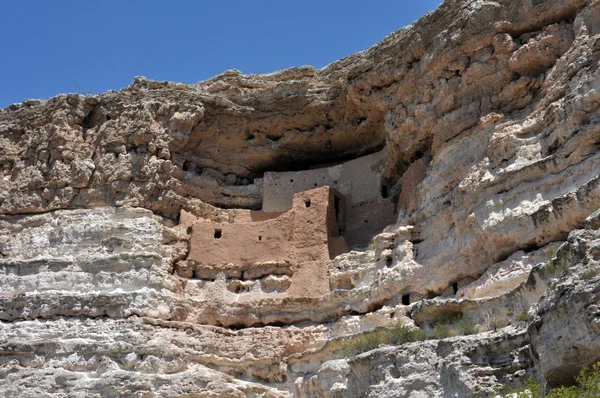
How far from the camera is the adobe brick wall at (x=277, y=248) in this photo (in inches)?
719

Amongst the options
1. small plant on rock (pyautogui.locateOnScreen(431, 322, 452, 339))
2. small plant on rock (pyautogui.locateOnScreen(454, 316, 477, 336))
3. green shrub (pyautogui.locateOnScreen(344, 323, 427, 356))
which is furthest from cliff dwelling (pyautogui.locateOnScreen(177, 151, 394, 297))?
small plant on rock (pyautogui.locateOnScreen(454, 316, 477, 336))

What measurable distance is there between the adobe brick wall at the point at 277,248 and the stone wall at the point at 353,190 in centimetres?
50

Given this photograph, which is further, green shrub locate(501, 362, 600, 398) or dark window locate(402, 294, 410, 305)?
dark window locate(402, 294, 410, 305)

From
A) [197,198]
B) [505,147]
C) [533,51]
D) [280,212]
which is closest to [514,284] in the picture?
[505,147]

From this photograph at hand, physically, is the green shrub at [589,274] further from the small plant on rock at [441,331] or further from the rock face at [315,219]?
the small plant on rock at [441,331]

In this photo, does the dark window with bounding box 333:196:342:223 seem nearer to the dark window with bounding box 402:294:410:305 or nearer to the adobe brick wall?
the adobe brick wall

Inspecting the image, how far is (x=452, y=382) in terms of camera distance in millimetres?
10406

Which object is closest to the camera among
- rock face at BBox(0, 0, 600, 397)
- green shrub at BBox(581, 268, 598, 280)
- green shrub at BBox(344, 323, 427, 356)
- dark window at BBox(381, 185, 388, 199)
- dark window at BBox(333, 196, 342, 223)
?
green shrub at BBox(581, 268, 598, 280)

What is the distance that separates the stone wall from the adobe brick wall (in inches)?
19.8

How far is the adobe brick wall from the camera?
59.9ft

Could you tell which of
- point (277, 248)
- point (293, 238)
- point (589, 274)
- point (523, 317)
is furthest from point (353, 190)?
point (589, 274)

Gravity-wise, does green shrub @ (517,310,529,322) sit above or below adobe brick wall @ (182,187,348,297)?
below

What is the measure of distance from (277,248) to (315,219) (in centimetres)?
111

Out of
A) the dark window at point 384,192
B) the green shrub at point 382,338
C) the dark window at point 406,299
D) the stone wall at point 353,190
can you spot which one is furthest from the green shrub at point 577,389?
the dark window at point 384,192
